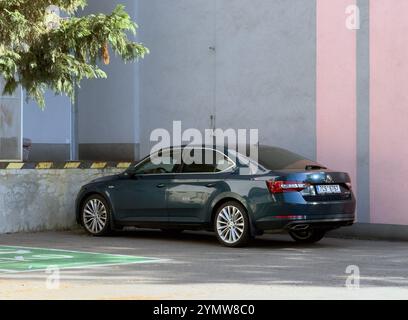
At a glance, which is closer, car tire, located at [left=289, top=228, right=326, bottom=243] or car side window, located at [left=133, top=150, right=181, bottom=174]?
car tire, located at [left=289, top=228, right=326, bottom=243]

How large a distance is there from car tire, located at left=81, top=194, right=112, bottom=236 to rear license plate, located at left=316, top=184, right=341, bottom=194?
4.05 metres

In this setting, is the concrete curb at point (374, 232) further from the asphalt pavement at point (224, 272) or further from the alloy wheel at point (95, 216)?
the alloy wheel at point (95, 216)

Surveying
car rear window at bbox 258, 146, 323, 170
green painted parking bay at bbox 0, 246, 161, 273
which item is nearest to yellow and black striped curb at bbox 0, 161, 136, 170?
car rear window at bbox 258, 146, 323, 170

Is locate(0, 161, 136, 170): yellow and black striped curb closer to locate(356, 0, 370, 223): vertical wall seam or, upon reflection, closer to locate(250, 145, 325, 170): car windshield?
locate(250, 145, 325, 170): car windshield

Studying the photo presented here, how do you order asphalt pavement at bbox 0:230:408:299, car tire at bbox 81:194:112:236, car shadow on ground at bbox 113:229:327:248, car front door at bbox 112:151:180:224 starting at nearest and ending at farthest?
asphalt pavement at bbox 0:230:408:299
car shadow on ground at bbox 113:229:327:248
car front door at bbox 112:151:180:224
car tire at bbox 81:194:112:236

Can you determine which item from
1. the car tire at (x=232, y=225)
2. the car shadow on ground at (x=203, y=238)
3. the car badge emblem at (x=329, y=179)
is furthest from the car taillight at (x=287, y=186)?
the car shadow on ground at (x=203, y=238)

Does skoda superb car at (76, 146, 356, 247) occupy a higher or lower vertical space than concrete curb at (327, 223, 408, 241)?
higher

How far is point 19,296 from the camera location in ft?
26.9

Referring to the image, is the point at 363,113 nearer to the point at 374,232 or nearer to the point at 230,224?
the point at 374,232

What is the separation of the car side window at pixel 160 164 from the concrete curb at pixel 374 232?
3.49 meters

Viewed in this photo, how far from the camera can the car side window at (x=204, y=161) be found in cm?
1327

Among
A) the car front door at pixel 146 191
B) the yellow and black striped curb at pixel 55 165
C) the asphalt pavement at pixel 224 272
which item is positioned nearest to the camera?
the asphalt pavement at pixel 224 272

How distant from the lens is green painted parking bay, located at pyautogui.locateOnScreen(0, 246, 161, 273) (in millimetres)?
10648
